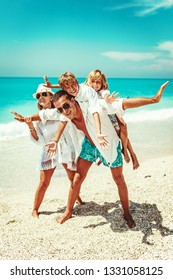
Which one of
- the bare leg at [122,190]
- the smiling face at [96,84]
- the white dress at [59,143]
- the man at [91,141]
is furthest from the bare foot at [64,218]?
the smiling face at [96,84]

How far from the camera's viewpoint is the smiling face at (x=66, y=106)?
11.2ft

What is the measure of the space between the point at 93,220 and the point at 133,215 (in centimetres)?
50

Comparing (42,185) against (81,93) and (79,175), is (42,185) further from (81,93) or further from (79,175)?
(81,93)

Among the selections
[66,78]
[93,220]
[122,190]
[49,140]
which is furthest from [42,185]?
[66,78]

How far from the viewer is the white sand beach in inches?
131

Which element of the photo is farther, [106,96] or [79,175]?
[79,175]

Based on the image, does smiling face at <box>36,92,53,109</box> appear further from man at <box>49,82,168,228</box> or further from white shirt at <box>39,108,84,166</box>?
man at <box>49,82,168,228</box>

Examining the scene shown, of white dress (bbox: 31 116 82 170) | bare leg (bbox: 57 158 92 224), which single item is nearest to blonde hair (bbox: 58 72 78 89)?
white dress (bbox: 31 116 82 170)

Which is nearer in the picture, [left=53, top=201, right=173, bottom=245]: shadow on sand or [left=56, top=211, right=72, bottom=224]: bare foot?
[left=53, top=201, right=173, bottom=245]: shadow on sand

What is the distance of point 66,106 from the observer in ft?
11.2

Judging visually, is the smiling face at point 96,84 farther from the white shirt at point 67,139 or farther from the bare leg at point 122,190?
the bare leg at point 122,190

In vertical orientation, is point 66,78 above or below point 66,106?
above
